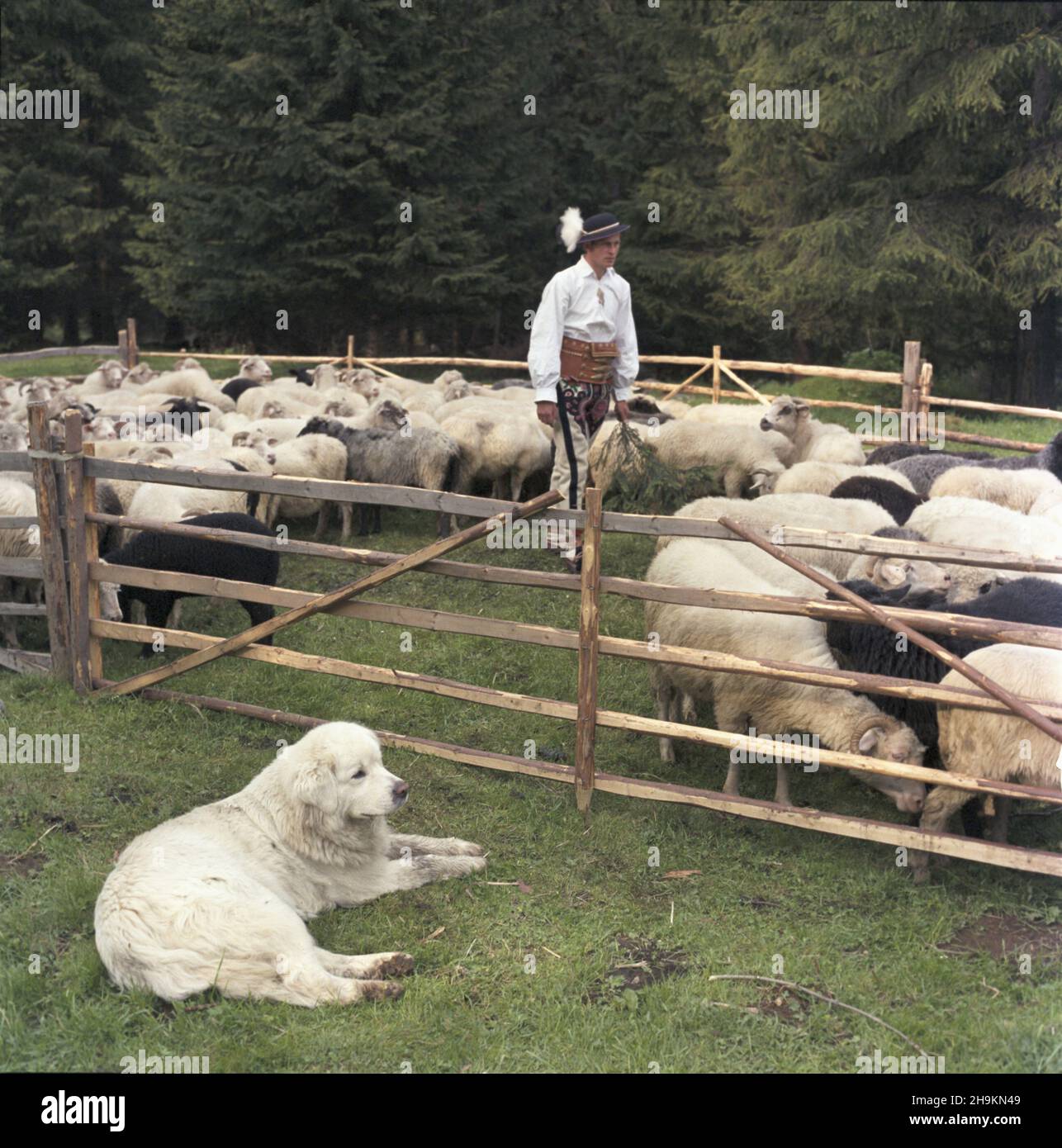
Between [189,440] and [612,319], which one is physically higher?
[612,319]

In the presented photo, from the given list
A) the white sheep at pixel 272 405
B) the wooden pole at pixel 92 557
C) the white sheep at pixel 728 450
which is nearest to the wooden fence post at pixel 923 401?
the white sheep at pixel 728 450

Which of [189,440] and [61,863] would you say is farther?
[189,440]

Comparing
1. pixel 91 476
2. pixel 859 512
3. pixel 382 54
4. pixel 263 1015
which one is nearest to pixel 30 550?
pixel 91 476

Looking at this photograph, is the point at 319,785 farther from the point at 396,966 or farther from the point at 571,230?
the point at 571,230

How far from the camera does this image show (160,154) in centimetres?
2528

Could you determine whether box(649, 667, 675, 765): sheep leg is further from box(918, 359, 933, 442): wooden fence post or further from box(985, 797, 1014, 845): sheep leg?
box(918, 359, 933, 442): wooden fence post

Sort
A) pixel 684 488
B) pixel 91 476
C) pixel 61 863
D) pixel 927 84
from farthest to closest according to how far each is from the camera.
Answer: pixel 927 84 → pixel 684 488 → pixel 91 476 → pixel 61 863

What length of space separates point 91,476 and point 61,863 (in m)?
2.50

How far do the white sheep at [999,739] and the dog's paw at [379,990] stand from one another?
91.6 inches

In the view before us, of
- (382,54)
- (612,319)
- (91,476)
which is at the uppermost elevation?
(382,54)

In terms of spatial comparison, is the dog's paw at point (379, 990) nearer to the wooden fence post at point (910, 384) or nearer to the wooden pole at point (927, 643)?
the wooden pole at point (927, 643)

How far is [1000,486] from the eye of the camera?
29.1 feet

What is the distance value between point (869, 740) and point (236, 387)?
12.9 m

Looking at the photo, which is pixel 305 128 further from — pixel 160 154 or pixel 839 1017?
pixel 839 1017
